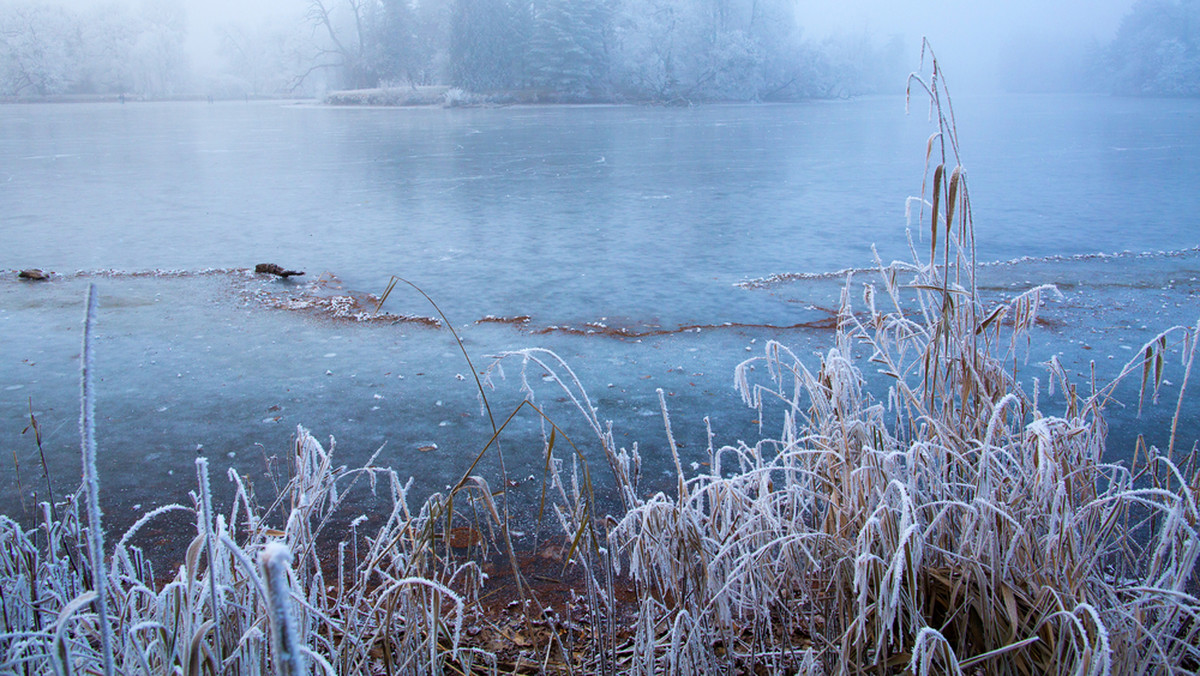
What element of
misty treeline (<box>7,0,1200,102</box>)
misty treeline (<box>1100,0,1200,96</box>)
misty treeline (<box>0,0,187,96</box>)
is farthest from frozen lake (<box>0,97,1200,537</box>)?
misty treeline (<box>0,0,187,96</box>)

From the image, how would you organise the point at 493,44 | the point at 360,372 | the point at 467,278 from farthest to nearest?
the point at 493,44, the point at 467,278, the point at 360,372

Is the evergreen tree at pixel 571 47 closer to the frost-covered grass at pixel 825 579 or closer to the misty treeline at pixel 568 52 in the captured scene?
the misty treeline at pixel 568 52

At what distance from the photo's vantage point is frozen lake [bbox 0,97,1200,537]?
338 centimetres

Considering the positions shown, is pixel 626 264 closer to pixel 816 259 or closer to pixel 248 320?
pixel 816 259

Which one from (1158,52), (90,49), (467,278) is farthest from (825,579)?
(90,49)

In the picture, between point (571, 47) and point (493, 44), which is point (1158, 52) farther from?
point (493, 44)

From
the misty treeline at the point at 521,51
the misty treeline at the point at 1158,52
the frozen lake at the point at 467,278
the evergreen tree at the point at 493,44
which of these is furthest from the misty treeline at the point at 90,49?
the misty treeline at the point at 1158,52

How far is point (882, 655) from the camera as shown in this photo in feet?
4.85

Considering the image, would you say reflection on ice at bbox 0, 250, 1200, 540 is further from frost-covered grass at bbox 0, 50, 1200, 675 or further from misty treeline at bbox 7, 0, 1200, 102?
misty treeline at bbox 7, 0, 1200, 102

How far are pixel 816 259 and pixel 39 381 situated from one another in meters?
5.22

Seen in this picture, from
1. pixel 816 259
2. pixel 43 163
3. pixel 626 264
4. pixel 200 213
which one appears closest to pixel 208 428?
pixel 626 264

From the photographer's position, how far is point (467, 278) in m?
5.91

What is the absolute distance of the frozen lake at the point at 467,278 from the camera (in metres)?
3.38

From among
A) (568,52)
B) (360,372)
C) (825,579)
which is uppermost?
(568,52)
